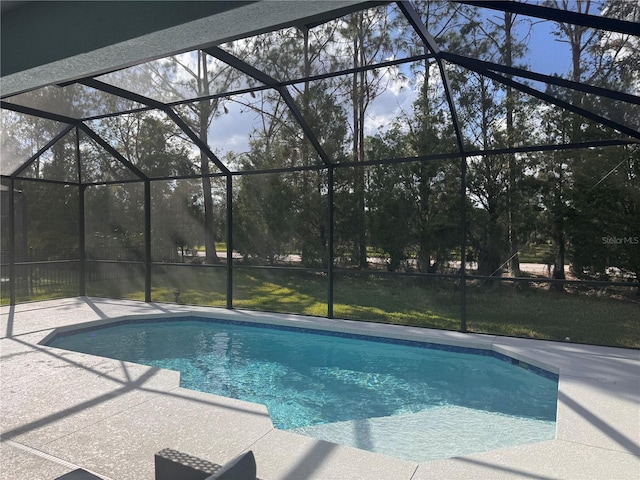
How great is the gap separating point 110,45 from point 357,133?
9635 mm

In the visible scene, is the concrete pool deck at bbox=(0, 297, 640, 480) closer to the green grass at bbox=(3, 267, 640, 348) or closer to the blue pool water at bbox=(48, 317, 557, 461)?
the blue pool water at bbox=(48, 317, 557, 461)

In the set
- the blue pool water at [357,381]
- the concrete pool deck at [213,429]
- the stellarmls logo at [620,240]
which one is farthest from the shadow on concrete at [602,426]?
the stellarmls logo at [620,240]

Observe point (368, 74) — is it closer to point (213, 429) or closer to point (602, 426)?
point (602, 426)

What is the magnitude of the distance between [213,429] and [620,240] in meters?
9.21

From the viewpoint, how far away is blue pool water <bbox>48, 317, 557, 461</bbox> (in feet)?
12.3

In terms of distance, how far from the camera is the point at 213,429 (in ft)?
9.96

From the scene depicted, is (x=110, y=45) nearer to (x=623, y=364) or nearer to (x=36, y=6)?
(x=36, y=6)

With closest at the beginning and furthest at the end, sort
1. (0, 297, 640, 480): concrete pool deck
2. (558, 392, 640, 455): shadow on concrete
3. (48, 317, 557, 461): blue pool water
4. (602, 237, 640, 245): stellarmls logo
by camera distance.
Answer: (0, 297, 640, 480): concrete pool deck
(558, 392, 640, 455): shadow on concrete
(48, 317, 557, 461): blue pool water
(602, 237, 640, 245): stellarmls logo

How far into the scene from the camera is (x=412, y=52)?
5035mm

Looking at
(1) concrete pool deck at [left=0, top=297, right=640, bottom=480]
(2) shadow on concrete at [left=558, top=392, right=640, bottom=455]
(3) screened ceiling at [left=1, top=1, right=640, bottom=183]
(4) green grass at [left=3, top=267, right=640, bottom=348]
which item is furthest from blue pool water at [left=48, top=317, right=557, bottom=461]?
(3) screened ceiling at [left=1, top=1, right=640, bottom=183]

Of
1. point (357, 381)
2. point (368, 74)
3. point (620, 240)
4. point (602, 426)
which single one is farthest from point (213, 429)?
point (620, 240)

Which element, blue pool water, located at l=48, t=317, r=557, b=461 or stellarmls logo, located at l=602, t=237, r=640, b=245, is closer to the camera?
blue pool water, located at l=48, t=317, r=557, b=461

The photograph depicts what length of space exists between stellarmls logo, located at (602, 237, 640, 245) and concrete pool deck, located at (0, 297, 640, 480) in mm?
4958

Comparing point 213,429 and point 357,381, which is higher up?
point 213,429
